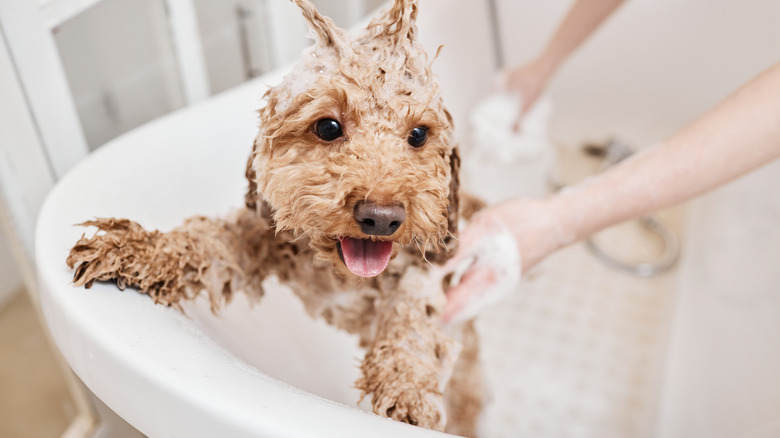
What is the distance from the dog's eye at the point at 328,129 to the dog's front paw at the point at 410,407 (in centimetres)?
28

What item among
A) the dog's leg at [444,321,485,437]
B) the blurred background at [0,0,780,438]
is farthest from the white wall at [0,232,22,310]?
the dog's leg at [444,321,485,437]

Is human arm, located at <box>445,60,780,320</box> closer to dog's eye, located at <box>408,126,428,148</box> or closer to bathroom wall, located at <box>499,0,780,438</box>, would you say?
dog's eye, located at <box>408,126,428,148</box>

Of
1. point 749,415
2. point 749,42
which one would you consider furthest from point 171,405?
point 749,42

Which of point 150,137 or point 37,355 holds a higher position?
point 150,137

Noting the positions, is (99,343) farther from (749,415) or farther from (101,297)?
(749,415)

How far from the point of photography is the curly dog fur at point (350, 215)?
0.54 m

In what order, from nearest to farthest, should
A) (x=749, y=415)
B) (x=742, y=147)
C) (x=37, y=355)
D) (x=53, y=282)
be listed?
(x=53, y=282), (x=742, y=147), (x=749, y=415), (x=37, y=355)

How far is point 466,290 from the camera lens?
2.95ft

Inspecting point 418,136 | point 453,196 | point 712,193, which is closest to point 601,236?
point 712,193

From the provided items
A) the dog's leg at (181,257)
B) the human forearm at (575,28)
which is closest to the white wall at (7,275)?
the dog's leg at (181,257)

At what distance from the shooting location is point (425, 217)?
55 centimetres

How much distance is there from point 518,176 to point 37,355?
144 centimetres

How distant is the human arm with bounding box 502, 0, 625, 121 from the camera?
148cm

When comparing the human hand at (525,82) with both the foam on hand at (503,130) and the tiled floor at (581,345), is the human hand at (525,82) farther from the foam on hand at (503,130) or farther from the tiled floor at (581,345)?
the tiled floor at (581,345)
